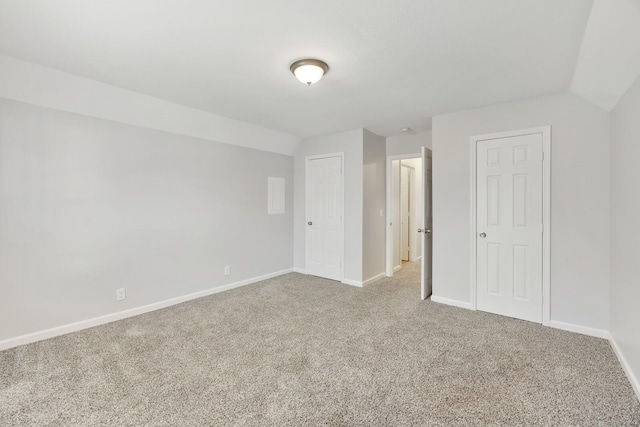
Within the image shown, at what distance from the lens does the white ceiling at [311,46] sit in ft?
5.80

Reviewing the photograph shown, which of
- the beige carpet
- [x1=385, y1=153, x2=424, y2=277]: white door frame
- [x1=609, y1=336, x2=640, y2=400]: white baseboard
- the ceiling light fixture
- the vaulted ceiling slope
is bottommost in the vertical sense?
the beige carpet

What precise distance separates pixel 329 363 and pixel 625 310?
235cm

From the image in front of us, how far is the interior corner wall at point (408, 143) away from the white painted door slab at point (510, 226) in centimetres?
125

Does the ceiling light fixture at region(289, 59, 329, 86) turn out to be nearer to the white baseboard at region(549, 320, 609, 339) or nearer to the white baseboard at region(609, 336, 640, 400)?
the white baseboard at region(609, 336, 640, 400)

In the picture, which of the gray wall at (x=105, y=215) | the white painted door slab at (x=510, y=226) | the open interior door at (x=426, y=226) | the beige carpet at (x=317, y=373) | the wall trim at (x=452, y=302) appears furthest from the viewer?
the open interior door at (x=426, y=226)

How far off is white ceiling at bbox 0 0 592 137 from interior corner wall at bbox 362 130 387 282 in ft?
4.69

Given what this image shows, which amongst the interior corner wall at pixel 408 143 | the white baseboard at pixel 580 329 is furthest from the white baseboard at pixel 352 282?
the white baseboard at pixel 580 329

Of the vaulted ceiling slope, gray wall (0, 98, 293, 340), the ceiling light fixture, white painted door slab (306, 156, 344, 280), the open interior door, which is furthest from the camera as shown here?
white painted door slab (306, 156, 344, 280)

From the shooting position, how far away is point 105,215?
3115 millimetres

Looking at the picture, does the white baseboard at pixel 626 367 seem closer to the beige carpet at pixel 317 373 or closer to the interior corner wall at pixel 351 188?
the beige carpet at pixel 317 373

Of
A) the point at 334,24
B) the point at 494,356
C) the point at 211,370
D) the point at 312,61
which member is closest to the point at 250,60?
the point at 312,61

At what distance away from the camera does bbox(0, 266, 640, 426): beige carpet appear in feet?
5.80

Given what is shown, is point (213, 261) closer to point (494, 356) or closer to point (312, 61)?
point (312, 61)

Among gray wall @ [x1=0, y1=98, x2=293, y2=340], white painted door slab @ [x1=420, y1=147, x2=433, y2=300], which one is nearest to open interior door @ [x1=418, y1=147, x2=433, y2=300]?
white painted door slab @ [x1=420, y1=147, x2=433, y2=300]
